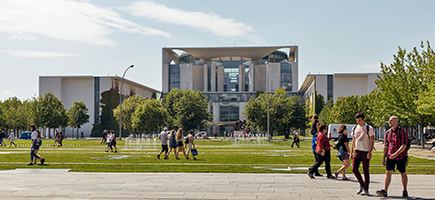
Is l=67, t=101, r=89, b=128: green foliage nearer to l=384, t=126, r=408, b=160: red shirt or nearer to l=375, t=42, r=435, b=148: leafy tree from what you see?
l=375, t=42, r=435, b=148: leafy tree

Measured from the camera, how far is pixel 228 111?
11975 centimetres

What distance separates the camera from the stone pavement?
9.96m

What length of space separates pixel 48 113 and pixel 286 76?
62.6 metres

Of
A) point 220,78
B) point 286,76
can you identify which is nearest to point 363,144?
point 286,76

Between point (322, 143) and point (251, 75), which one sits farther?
point (251, 75)

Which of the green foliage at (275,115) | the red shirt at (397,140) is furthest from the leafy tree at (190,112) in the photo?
the red shirt at (397,140)

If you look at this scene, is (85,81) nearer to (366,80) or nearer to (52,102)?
(52,102)

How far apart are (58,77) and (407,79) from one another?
84666mm

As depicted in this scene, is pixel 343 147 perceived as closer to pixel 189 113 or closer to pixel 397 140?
pixel 397 140

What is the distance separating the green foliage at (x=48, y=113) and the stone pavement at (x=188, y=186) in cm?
6961

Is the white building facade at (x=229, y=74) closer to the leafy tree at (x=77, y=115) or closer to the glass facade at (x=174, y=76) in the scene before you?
the glass facade at (x=174, y=76)

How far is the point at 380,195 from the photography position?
9.73 meters

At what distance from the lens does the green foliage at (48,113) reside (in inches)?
3155

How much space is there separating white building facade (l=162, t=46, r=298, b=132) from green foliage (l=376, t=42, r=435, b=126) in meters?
76.7
